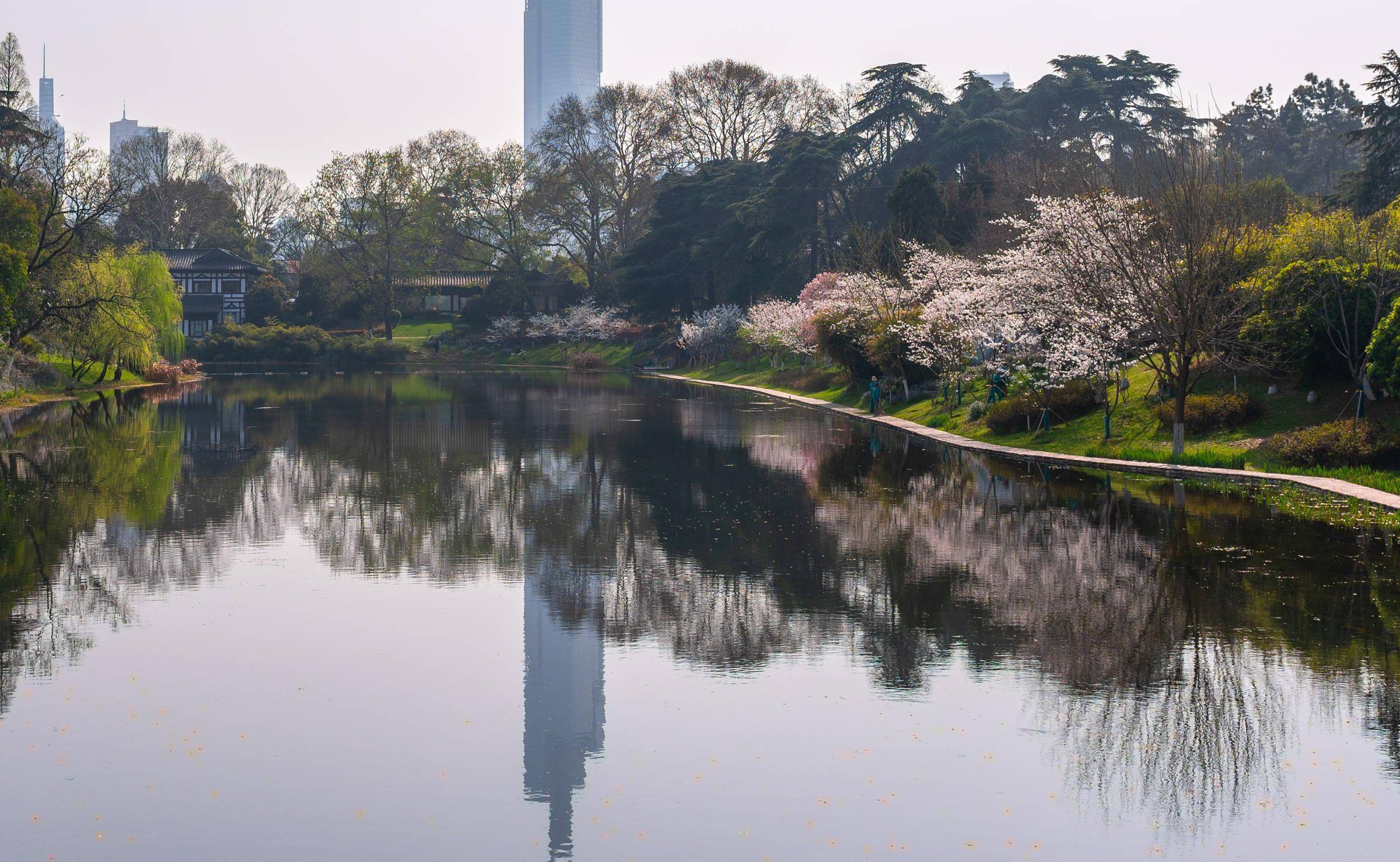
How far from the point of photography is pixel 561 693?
38.6 feet

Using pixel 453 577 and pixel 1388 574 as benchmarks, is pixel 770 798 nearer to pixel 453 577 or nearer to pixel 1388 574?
pixel 453 577

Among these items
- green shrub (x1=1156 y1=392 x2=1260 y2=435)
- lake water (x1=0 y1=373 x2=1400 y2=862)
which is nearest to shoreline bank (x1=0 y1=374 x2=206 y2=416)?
lake water (x1=0 y1=373 x2=1400 y2=862)

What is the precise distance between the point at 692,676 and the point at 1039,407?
26062mm

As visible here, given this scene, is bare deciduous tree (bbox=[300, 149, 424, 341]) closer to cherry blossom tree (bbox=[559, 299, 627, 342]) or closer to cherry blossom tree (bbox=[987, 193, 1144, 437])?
cherry blossom tree (bbox=[559, 299, 627, 342])

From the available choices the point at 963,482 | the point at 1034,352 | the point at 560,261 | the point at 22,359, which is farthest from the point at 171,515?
the point at 560,261

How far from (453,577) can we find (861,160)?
70895 millimetres

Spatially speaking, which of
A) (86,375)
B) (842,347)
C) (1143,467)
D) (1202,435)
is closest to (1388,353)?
(1202,435)

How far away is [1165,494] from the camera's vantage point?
2489cm

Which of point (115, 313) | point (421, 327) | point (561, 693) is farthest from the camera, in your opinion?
point (421, 327)

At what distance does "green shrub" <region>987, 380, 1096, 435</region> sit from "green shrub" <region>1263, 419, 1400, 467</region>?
844cm

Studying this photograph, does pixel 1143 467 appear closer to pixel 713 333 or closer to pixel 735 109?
pixel 713 333

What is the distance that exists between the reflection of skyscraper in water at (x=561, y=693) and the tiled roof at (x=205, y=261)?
107 metres

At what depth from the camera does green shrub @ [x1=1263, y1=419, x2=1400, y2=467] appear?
86.1 feet

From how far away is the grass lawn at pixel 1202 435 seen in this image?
91.9 feet
